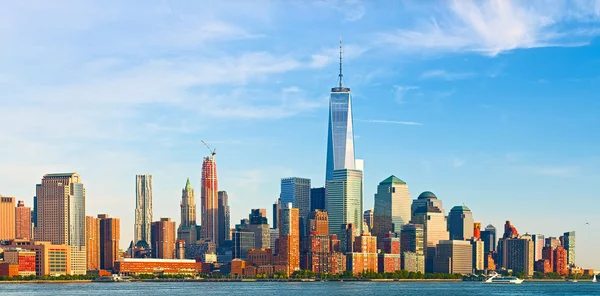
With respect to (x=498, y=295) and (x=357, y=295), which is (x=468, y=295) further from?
(x=357, y=295)

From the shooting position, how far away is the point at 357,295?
18225cm

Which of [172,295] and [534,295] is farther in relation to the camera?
[534,295]

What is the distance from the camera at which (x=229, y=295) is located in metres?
187

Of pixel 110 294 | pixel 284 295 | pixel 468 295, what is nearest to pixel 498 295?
pixel 468 295

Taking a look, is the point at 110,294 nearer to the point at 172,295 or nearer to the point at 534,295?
the point at 172,295

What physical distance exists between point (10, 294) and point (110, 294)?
1714 centimetres

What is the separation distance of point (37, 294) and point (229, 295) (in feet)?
108

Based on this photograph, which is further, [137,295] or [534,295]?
A: [534,295]

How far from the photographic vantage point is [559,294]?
198500 mm

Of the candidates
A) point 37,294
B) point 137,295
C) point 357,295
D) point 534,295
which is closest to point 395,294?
point 357,295

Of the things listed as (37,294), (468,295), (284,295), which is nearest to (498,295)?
(468,295)

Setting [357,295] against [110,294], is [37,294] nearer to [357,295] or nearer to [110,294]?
[110,294]

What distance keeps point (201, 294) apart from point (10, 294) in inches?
1306

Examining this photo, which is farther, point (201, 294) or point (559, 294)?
point (559, 294)
